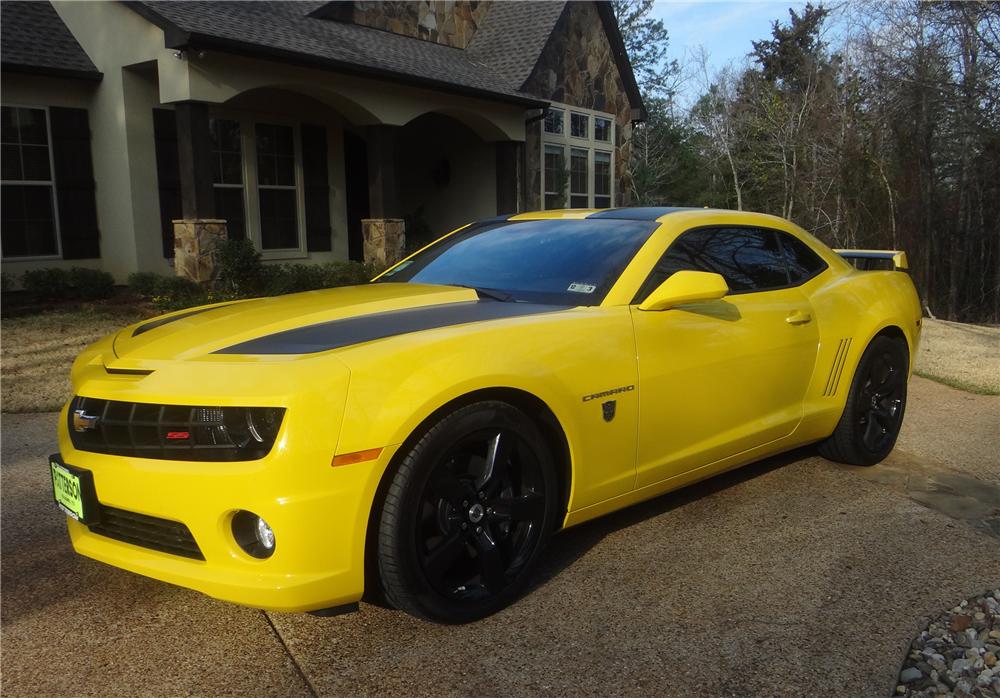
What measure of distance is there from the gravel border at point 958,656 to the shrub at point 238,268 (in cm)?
877

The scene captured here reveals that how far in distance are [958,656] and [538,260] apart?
2297 millimetres

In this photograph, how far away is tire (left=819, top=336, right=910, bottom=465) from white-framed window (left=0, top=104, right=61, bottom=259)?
10.0m

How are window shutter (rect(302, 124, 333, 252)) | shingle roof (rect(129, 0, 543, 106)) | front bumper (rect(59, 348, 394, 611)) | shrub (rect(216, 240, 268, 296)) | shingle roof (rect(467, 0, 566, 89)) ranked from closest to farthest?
front bumper (rect(59, 348, 394, 611))
shingle roof (rect(129, 0, 543, 106))
shrub (rect(216, 240, 268, 296))
window shutter (rect(302, 124, 333, 252))
shingle roof (rect(467, 0, 566, 89))

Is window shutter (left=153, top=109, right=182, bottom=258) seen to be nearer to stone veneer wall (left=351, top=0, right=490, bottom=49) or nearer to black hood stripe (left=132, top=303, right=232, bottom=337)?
stone veneer wall (left=351, top=0, right=490, bottom=49)

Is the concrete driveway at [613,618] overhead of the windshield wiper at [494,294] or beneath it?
beneath

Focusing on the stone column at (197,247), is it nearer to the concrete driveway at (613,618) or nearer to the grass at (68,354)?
the grass at (68,354)

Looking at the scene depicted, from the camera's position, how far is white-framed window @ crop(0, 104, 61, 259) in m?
10.0

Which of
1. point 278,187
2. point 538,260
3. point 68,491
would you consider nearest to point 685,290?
point 538,260

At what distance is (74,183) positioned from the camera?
1066 centimetres

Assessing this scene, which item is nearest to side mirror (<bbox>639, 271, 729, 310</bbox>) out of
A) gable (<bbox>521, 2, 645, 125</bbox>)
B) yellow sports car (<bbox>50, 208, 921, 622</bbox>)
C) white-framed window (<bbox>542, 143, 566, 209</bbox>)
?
yellow sports car (<bbox>50, 208, 921, 622</bbox>)

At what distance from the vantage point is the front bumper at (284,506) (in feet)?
7.65

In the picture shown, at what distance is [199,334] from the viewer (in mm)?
2904

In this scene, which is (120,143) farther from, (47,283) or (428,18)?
(428,18)

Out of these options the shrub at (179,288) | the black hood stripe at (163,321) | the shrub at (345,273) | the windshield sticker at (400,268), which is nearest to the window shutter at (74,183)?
the shrub at (179,288)
